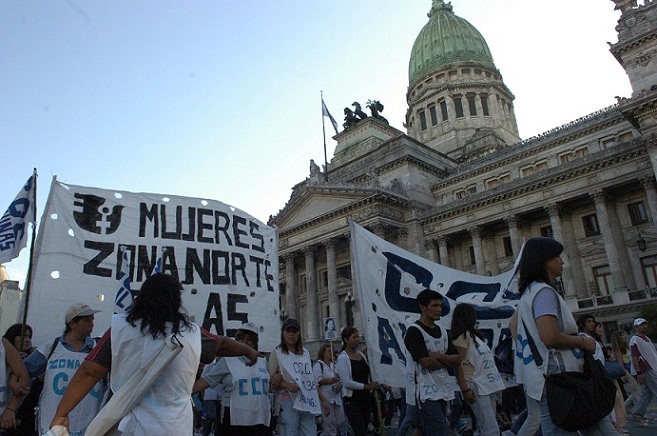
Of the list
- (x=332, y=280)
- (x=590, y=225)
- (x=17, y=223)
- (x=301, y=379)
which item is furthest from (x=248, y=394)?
(x=332, y=280)

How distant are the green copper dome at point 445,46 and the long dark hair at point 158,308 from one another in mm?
55248

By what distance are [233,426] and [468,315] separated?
118 inches

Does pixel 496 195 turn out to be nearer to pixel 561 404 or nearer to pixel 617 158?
pixel 617 158

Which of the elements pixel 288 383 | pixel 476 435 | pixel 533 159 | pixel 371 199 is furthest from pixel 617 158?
pixel 288 383

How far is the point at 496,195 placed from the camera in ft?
107

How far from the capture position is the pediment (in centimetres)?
3697

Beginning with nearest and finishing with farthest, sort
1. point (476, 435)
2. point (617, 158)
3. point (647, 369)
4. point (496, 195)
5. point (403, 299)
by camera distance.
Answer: point (403, 299) < point (476, 435) < point (647, 369) < point (617, 158) < point (496, 195)

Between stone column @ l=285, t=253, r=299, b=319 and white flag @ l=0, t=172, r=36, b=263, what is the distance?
114ft

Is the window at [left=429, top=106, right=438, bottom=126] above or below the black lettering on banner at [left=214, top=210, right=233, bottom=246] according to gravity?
above

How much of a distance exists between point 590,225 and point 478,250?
21.8ft

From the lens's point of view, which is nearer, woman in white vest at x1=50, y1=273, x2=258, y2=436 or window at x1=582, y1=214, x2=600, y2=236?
woman in white vest at x1=50, y1=273, x2=258, y2=436

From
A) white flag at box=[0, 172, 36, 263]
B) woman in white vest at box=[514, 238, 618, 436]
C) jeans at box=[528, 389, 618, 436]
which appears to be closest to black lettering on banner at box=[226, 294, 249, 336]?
white flag at box=[0, 172, 36, 263]

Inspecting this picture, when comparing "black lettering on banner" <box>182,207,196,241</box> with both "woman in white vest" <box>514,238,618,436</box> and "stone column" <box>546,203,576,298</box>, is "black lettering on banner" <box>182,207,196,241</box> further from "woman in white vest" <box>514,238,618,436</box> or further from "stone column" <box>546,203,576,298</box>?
"stone column" <box>546,203,576,298</box>

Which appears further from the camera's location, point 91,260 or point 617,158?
point 617,158
